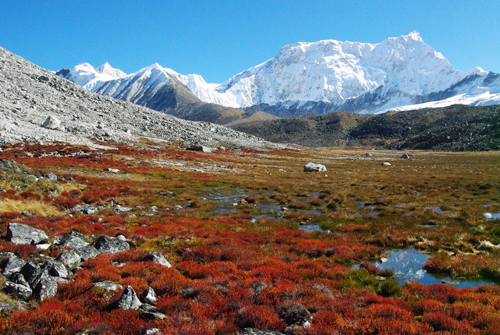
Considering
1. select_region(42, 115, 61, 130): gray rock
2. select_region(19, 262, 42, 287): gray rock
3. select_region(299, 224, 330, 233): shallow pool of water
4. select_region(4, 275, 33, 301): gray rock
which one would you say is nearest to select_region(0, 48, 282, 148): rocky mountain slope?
select_region(42, 115, 61, 130): gray rock

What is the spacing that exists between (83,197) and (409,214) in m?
28.5

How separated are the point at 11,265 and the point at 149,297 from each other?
14.4ft

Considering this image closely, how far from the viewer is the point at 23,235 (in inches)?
409

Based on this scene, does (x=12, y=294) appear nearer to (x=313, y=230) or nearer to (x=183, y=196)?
(x=313, y=230)

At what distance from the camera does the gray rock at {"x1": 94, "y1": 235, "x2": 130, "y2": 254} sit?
1099 cm

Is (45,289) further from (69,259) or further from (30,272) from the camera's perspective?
(69,259)

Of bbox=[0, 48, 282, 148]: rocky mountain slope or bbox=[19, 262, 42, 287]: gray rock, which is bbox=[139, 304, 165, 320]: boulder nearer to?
bbox=[19, 262, 42, 287]: gray rock

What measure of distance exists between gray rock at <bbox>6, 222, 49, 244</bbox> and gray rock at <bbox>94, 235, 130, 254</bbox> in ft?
6.97

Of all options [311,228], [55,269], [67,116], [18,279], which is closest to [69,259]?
[55,269]

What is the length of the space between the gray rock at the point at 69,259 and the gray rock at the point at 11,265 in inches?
45.5

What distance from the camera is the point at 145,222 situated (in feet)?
57.4

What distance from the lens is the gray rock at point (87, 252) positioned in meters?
9.96

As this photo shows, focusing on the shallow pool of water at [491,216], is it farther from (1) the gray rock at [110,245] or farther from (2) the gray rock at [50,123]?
(2) the gray rock at [50,123]

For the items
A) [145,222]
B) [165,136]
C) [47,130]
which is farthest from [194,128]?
[145,222]
